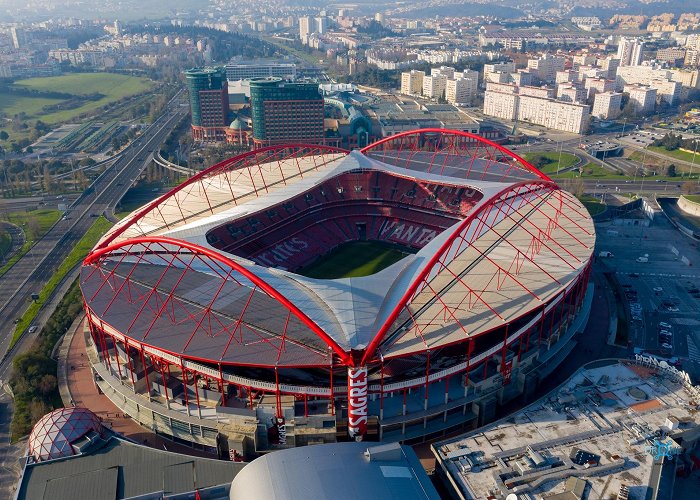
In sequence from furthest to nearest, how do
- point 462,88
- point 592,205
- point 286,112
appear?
point 462,88 → point 286,112 → point 592,205

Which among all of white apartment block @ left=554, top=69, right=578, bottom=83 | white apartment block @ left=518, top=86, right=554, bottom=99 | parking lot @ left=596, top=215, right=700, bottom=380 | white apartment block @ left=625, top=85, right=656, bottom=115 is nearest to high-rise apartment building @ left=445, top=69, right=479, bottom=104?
white apartment block @ left=518, top=86, right=554, bottom=99

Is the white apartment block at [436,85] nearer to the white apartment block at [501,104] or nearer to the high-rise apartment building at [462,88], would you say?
the high-rise apartment building at [462,88]

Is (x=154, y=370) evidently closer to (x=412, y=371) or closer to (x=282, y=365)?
(x=282, y=365)

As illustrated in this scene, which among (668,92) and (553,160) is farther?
(668,92)

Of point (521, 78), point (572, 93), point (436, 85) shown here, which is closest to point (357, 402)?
point (572, 93)

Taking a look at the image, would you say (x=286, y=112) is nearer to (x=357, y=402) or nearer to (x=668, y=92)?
(x=357, y=402)

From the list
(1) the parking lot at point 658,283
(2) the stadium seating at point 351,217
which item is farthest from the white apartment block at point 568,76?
(2) the stadium seating at point 351,217
